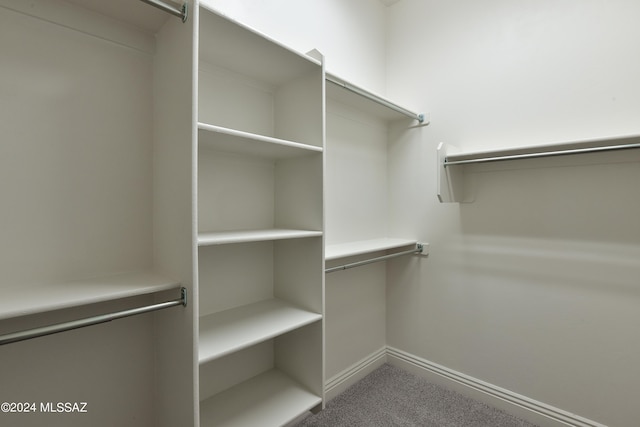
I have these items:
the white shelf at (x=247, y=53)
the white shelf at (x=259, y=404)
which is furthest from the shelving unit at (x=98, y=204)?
the white shelf at (x=259, y=404)

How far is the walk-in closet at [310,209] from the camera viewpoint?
0.99 meters

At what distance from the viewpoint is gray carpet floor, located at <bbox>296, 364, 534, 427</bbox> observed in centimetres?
173

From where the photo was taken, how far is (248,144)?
1.24 meters

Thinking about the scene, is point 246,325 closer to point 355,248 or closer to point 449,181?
point 355,248

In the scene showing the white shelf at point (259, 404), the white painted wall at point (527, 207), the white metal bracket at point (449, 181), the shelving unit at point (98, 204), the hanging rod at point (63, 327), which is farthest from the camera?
the white metal bracket at point (449, 181)

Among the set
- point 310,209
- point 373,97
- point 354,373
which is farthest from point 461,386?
point 373,97

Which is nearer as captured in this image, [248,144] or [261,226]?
[248,144]

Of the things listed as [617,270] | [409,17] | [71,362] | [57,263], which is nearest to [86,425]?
[71,362]

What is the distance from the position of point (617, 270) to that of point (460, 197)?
0.87 m

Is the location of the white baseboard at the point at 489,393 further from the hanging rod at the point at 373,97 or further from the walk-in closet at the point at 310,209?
the hanging rod at the point at 373,97

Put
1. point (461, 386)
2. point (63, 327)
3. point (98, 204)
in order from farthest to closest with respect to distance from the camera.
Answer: point (461, 386)
point (98, 204)
point (63, 327)

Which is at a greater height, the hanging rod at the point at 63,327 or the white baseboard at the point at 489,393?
the hanging rod at the point at 63,327

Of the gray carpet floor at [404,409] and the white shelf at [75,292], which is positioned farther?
the gray carpet floor at [404,409]

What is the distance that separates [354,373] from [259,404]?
0.98 metres
